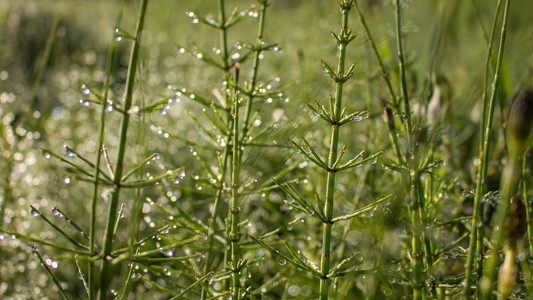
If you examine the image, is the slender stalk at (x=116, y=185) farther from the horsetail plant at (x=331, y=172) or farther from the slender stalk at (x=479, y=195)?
the slender stalk at (x=479, y=195)

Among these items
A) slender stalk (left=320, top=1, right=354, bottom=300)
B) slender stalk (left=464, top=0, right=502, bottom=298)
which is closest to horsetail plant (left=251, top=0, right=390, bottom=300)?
slender stalk (left=320, top=1, right=354, bottom=300)

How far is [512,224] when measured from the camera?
1.21 feet

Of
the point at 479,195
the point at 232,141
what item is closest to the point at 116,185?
the point at 232,141

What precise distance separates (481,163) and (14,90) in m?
1.75

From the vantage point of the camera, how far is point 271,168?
1087 millimetres

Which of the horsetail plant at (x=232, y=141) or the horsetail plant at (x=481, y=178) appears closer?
the horsetail plant at (x=481, y=178)

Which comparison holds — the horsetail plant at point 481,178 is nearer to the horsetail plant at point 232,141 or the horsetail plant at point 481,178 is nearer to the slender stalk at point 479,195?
the slender stalk at point 479,195

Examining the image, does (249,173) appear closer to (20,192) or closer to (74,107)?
(20,192)

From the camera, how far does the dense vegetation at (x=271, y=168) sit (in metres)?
0.52

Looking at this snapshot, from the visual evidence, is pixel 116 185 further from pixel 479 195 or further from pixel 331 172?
pixel 479 195

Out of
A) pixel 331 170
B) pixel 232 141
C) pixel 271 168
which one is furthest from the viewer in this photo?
pixel 271 168

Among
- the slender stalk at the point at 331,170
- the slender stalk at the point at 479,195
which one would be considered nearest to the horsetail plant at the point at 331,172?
the slender stalk at the point at 331,170

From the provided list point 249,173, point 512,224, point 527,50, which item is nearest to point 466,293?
point 512,224

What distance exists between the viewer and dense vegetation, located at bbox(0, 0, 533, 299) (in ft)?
1.69
